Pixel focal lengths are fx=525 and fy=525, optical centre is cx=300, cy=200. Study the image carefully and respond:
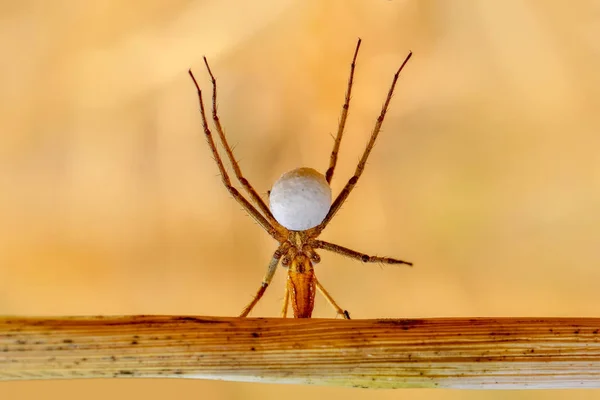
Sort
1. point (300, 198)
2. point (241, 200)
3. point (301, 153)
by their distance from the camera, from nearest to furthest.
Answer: point (300, 198) → point (241, 200) → point (301, 153)

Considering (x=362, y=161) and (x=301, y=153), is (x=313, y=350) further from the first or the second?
(x=301, y=153)

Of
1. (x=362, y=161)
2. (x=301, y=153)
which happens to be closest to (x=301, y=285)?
(x=362, y=161)

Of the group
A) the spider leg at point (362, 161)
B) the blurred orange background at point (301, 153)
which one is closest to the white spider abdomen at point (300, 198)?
the spider leg at point (362, 161)

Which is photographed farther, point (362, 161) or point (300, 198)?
point (362, 161)

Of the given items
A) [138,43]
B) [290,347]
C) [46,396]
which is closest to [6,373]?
[290,347]

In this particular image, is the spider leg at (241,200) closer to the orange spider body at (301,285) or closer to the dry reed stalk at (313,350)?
the orange spider body at (301,285)
